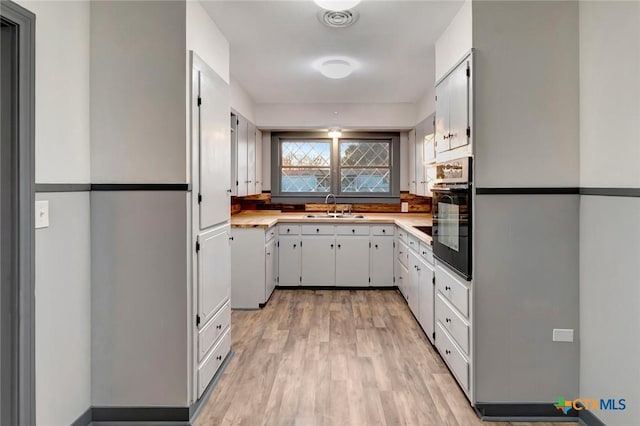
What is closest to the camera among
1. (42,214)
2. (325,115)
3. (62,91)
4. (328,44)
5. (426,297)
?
(42,214)

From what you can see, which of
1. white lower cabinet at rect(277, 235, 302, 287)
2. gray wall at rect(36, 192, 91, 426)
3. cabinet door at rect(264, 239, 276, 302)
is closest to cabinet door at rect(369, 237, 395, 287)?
white lower cabinet at rect(277, 235, 302, 287)

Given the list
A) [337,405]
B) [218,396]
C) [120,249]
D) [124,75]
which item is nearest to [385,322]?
[337,405]

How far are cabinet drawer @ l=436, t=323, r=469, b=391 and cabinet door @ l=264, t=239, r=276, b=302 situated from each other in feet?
6.69

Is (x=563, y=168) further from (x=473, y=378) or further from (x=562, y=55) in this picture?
(x=473, y=378)

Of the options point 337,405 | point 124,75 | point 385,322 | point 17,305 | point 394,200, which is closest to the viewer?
point 17,305

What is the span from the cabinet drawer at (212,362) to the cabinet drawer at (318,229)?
225 cm

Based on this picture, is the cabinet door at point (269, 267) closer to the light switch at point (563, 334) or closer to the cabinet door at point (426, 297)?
the cabinet door at point (426, 297)

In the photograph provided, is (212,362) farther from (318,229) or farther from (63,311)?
(318,229)

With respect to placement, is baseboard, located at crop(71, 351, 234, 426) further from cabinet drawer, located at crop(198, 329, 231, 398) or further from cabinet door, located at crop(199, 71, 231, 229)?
cabinet door, located at crop(199, 71, 231, 229)

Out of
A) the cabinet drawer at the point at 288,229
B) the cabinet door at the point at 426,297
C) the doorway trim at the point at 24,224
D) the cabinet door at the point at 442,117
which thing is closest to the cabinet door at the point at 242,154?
the cabinet drawer at the point at 288,229

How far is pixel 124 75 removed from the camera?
2258 mm

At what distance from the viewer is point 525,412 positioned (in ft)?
7.70

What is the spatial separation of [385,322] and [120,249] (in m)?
2.62

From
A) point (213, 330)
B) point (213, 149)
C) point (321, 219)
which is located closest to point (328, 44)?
point (213, 149)
